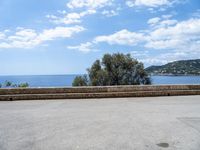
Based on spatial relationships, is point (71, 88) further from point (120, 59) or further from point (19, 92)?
point (120, 59)

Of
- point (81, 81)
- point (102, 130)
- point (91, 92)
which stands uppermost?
point (81, 81)

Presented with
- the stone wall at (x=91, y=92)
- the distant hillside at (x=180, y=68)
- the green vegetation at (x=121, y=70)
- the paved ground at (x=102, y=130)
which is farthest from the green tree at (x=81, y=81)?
the distant hillside at (x=180, y=68)

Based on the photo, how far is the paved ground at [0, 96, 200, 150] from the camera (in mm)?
4727

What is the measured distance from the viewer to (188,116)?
285 inches

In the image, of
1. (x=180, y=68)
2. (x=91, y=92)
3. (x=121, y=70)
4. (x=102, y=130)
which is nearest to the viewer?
(x=102, y=130)

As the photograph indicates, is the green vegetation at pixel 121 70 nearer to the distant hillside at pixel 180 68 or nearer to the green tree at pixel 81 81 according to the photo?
the green tree at pixel 81 81

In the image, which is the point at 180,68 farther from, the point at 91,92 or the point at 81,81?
the point at 91,92

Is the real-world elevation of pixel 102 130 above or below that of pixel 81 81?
below

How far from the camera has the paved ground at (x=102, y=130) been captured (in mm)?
4727

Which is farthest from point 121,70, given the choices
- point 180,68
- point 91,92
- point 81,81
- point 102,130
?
point 180,68

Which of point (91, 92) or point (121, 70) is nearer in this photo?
point (91, 92)

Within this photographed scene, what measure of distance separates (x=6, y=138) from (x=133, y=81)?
37.3 m

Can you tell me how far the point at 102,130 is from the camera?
18.9ft

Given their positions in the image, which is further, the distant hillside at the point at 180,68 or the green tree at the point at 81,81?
the distant hillside at the point at 180,68
